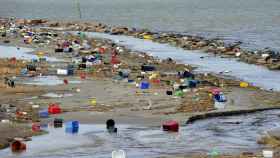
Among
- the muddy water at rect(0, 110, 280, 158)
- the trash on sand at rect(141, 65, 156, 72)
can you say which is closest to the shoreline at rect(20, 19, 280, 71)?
the trash on sand at rect(141, 65, 156, 72)

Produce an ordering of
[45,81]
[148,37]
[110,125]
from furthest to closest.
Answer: [148,37] < [45,81] < [110,125]

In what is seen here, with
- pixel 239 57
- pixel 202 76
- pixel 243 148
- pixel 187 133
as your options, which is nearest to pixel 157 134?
pixel 187 133

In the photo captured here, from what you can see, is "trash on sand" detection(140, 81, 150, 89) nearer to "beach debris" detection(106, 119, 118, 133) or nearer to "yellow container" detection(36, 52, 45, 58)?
"beach debris" detection(106, 119, 118, 133)

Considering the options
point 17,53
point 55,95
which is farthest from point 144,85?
point 17,53

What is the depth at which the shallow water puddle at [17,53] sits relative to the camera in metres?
38.8

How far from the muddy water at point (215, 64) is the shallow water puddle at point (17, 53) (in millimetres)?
7641

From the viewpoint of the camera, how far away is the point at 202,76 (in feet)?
109

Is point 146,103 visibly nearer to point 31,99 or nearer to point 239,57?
point 31,99

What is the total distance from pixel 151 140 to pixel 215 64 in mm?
21804

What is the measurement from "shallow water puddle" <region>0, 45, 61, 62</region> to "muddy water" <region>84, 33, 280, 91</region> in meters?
7.64

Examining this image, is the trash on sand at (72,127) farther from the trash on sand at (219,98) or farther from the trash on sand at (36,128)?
the trash on sand at (219,98)

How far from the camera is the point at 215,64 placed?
40.8m

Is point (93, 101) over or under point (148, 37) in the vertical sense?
under

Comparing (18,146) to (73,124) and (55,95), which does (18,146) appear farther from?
(55,95)
